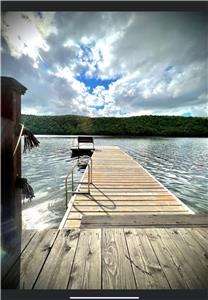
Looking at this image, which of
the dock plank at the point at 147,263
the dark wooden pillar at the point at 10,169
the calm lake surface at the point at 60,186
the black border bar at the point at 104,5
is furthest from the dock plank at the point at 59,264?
the black border bar at the point at 104,5

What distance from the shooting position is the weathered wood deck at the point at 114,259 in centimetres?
128

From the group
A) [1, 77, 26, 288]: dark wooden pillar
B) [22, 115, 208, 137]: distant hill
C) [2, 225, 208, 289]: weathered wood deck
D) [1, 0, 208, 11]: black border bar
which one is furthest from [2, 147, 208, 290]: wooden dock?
[22, 115, 208, 137]: distant hill

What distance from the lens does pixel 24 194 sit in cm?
134

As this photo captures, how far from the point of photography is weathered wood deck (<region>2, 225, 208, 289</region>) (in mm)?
1275

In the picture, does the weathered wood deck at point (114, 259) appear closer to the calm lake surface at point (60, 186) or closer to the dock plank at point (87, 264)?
the dock plank at point (87, 264)

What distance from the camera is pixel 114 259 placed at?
1445 mm

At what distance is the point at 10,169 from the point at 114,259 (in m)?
0.75

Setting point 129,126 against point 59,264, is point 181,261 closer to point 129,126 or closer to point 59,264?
point 59,264

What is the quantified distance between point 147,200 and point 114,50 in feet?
6.14

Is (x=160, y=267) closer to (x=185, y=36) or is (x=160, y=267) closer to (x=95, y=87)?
(x=185, y=36)

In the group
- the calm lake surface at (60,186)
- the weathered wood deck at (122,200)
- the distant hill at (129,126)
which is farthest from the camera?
the distant hill at (129,126)

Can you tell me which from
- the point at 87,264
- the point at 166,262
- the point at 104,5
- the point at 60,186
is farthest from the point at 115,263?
the point at 60,186

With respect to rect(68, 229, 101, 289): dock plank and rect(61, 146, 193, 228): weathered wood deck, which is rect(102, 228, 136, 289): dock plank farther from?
rect(61, 146, 193, 228): weathered wood deck

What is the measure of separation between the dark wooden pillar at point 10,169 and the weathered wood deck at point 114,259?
14cm
